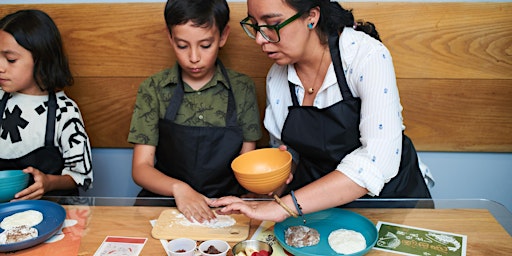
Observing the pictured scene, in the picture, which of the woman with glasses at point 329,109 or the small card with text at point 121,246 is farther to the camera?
the woman with glasses at point 329,109

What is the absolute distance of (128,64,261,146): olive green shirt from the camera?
1.83 metres

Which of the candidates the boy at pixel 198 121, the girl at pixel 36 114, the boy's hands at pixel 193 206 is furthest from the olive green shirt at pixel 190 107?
the boy's hands at pixel 193 206

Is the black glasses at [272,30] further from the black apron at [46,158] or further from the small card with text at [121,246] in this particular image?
the black apron at [46,158]

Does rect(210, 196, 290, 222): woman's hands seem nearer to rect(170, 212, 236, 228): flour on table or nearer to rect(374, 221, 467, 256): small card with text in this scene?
rect(170, 212, 236, 228): flour on table

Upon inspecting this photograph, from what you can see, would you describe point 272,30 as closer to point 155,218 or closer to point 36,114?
point 155,218

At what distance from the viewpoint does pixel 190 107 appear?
1.87m

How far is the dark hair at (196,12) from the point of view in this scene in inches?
66.1

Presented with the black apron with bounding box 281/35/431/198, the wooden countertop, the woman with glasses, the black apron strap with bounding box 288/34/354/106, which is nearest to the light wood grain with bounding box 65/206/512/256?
the wooden countertop

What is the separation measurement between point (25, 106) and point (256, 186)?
44.7 inches

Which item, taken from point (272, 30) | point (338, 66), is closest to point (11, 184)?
point (272, 30)

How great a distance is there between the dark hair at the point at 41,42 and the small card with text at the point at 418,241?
139 cm

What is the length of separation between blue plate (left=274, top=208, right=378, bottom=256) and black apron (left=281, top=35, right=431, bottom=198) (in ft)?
0.87

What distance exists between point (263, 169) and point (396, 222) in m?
0.41

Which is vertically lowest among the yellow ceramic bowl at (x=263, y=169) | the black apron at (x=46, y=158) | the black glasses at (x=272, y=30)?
the black apron at (x=46, y=158)
